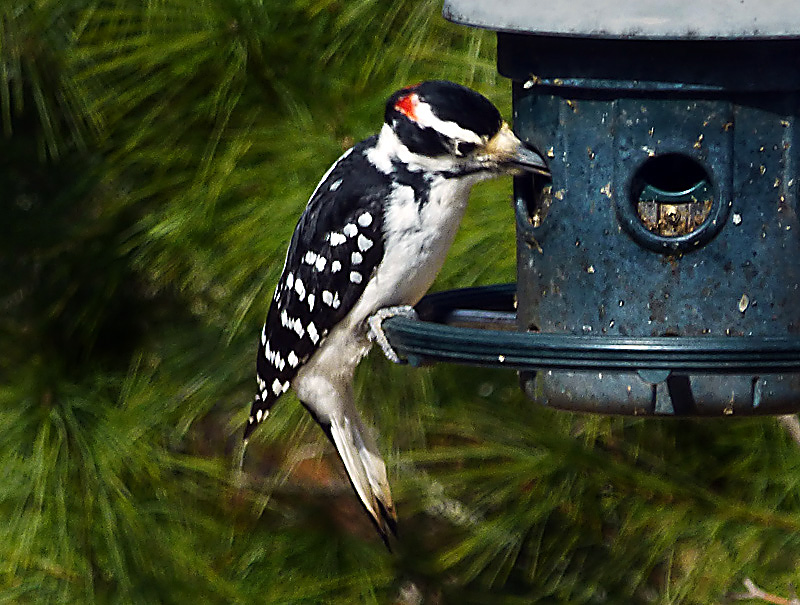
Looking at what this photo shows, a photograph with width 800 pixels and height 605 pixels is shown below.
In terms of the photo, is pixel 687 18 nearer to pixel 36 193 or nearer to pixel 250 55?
pixel 250 55

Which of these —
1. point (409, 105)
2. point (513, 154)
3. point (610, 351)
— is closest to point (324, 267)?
point (409, 105)

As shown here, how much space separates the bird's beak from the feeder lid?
0.69 ft

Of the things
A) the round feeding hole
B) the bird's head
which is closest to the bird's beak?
the bird's head

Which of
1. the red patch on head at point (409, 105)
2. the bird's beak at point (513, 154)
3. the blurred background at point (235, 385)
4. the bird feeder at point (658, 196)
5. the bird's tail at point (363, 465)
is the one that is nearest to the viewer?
the bird feeder at point (658, 196)

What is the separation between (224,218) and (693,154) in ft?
3.94

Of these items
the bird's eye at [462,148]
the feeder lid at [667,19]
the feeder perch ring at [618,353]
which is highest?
the feeder lid at [667,19]

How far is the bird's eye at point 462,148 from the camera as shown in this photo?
5.75ft

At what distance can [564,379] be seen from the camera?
1727 millimetres

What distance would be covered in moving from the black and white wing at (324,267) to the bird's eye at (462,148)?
0.16 meters

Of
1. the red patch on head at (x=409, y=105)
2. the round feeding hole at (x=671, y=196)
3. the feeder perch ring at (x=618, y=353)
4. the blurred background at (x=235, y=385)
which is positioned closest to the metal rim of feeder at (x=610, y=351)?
the feeder perch ring at (x=618, y=353)

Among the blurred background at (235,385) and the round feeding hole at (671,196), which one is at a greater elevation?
the round feeding hole at (671,196)

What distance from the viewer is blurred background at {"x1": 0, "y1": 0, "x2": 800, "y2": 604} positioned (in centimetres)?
253

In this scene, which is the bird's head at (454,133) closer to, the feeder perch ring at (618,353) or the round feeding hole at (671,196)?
the round feeding hole at (671,196)

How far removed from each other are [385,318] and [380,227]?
0.45ft
